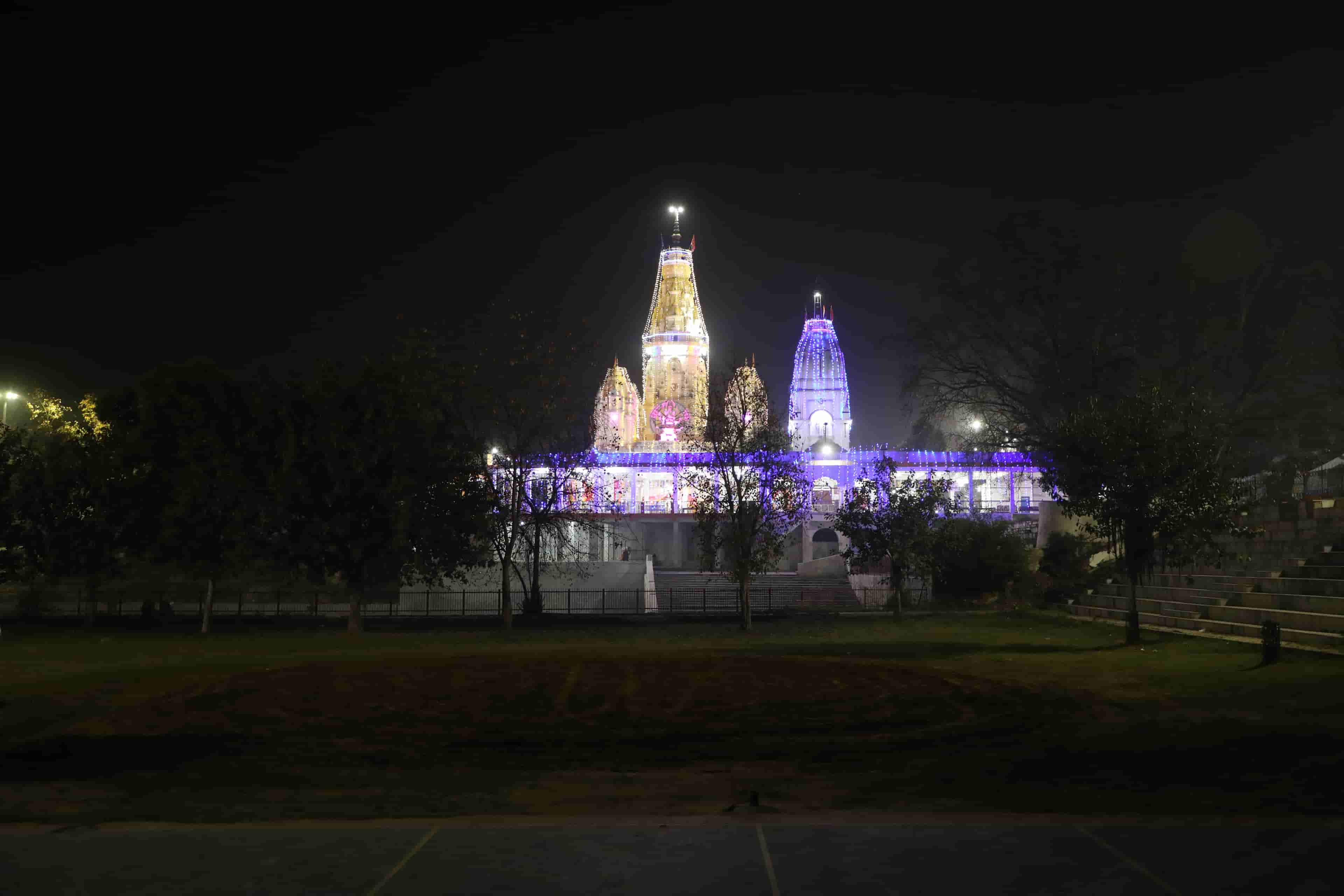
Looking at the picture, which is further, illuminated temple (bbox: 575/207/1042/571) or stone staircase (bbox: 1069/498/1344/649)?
illuminated temple (bbox: 575/207/1042/571)

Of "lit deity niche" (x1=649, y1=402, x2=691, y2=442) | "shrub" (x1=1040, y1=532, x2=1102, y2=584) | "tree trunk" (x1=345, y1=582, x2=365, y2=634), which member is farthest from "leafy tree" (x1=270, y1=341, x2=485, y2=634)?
"lit deity niche" (x1=649, y1=402, x2=691, y2=442)

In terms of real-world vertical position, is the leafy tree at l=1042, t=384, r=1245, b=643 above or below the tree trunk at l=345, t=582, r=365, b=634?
above

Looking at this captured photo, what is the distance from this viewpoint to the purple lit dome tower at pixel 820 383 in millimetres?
151750

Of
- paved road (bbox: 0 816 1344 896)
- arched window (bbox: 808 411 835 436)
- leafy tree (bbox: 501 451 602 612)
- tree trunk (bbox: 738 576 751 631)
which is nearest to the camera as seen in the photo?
paved road (bbox: 0 816 1344 896)

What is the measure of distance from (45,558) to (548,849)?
3784 cm

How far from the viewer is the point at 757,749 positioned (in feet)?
41.7

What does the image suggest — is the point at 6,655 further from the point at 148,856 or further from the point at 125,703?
the point at 148,856

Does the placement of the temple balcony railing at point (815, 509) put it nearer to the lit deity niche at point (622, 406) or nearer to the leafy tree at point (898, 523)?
the leafy tree at point (898, 523)

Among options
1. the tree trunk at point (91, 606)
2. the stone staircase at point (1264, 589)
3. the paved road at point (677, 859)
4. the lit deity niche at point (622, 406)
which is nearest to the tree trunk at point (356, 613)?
the tree trunk at point (91, 606)

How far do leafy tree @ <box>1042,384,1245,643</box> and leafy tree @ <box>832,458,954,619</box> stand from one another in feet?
42.4

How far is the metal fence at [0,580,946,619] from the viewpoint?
41344mm

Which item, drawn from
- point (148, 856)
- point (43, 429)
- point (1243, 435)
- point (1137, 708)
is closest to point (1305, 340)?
point (1243, 435)

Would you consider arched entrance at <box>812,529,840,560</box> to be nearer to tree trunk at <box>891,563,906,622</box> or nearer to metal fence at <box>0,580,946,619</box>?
metal fence at <box>0,580,946,619</box>

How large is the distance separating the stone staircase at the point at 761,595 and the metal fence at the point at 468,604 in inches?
2.6
